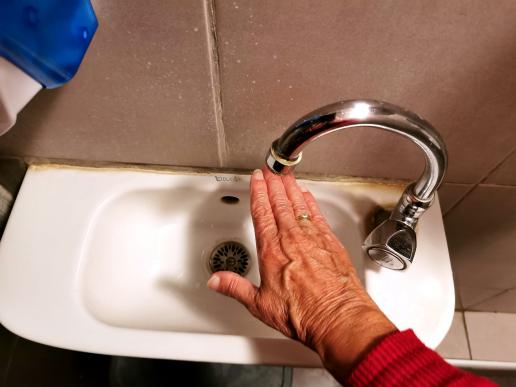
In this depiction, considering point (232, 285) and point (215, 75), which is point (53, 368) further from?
point (215, 75)

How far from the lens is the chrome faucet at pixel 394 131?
0.28 metres

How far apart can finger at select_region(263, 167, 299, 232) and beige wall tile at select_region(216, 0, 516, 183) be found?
6 cm

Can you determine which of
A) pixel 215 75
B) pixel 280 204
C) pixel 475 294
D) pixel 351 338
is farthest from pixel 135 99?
pixel 475 294

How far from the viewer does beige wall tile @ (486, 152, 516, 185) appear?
17.9 inches

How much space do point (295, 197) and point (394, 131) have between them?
17 centimetres

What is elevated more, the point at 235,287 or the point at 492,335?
the point at 492,335

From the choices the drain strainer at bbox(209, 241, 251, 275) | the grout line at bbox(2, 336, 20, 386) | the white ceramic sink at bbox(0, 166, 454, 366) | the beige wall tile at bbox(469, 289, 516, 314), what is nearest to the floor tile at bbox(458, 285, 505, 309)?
the beige wall tile at bbox(469, 289, 516, 314)

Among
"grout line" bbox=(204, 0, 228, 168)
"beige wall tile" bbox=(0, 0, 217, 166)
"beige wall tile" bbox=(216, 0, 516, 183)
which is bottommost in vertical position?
"beige wall tile" bbox=(0, 0, 217, 166)

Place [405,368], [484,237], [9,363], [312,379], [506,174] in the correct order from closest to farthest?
[405,368], [506,174], [484,237], [9,363], [312,379]

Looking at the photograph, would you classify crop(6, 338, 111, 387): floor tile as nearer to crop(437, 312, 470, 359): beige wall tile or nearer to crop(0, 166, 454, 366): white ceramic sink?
crop(0, 166, 454, 366): white ceramic sink

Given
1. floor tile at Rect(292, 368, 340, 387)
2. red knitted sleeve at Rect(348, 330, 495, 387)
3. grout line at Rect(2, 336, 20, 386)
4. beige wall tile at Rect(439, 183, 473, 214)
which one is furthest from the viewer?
floor tile at Rect(292, 368, 340, 387)

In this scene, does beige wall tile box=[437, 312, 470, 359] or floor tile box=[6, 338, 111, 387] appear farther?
beige wall tile box=[437, 312, 470, 359]

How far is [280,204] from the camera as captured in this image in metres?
0.42

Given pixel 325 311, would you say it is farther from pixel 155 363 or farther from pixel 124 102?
pixel 155 363
